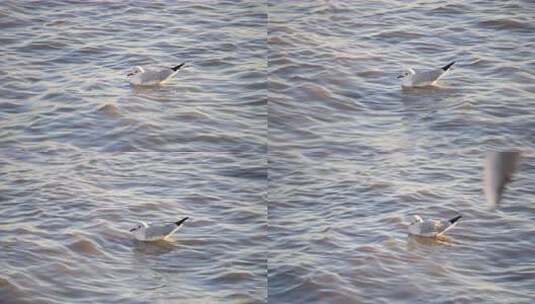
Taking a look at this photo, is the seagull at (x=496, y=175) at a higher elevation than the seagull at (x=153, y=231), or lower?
higher

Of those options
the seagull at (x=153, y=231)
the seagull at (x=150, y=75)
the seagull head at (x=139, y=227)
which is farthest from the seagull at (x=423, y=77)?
the seagull head at (x=139, y=227)

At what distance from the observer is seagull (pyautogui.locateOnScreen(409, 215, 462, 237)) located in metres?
4.77

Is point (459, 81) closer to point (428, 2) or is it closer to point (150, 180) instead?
point (428, 2)

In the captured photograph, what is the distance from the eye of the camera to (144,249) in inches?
193

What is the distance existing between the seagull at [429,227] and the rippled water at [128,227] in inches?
25.2

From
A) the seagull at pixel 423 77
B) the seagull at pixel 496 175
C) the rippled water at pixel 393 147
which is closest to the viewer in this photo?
the seagull at pixel 496 175

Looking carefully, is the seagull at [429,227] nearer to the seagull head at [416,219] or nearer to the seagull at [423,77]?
the seagull head at [416,219]

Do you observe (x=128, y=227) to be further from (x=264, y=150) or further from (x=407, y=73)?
(x=407, y=73)

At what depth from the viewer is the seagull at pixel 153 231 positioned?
485 centimetres

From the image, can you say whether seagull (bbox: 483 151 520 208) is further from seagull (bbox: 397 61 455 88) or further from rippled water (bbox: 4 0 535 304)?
seagull (bbox: 397 61 455 88)

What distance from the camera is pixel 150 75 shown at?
203 inches

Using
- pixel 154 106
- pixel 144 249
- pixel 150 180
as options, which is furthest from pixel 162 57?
pixel 144 249

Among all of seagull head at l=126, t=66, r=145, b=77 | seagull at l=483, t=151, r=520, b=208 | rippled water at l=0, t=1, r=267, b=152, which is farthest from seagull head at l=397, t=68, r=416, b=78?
seagull head at l=126, t=66, r=145, b=77

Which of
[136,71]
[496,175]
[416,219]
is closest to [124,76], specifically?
[136,71]
